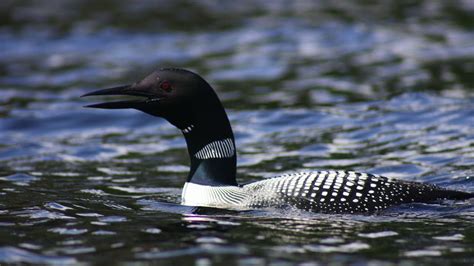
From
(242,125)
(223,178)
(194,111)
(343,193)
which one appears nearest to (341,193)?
(343,193)

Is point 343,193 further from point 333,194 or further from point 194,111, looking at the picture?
point 194,111

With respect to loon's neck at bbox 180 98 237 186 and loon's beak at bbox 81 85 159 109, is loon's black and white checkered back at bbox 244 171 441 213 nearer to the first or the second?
loon's neck at bbox 180 98 237 186

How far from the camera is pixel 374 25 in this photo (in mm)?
15078

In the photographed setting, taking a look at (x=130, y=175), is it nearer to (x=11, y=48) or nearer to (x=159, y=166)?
(x=159, y=166)

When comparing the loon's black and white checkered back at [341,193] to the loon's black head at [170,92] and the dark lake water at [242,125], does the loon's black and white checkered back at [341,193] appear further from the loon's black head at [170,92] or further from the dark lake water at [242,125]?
the loon's black head at [170,92]

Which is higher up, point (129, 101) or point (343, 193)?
point (129, 101)

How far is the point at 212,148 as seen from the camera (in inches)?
261

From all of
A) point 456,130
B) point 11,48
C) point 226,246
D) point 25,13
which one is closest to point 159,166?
point 456,130

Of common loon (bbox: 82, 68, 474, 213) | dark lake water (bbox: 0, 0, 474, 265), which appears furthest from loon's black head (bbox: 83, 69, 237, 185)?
dark lake water (bbox: 0, 0, 474, 265)

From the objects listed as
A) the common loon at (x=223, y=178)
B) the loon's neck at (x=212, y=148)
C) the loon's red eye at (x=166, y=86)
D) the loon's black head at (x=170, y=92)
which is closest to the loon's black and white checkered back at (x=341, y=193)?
the common loon at (x=223, y=178)

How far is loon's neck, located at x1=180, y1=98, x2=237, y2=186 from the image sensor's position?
657cm

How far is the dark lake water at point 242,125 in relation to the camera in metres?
5.48

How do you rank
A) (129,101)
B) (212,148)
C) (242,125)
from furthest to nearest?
(242,125)
(212,148)
(129,101)

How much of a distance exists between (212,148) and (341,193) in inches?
38.1
